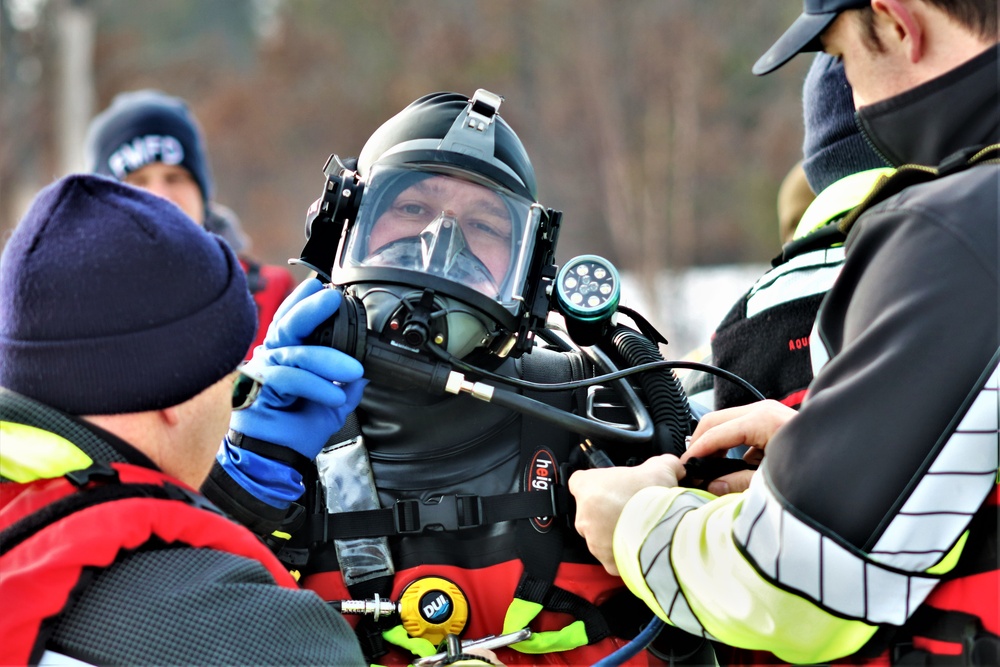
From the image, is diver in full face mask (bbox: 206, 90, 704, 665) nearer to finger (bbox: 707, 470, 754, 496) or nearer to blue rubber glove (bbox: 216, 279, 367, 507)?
blue rubber glove (bbox: 216, 279, 367, 507)

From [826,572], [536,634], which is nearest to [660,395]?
[536,634]

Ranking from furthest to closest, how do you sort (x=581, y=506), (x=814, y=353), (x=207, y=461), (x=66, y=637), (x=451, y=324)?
(x=451, y=324)
(x=581, y=506)
(x=814, y=353)
(x=207, y=461)
(x=66, y=637)

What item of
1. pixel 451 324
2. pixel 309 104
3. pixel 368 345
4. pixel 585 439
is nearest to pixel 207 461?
pixel 368 345

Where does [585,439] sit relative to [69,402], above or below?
below

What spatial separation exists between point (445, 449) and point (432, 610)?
1.27ft

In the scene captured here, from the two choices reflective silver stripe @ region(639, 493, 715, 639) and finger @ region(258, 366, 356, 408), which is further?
finger @ region(258, 366, 356, 408)

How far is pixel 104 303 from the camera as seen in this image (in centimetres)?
163

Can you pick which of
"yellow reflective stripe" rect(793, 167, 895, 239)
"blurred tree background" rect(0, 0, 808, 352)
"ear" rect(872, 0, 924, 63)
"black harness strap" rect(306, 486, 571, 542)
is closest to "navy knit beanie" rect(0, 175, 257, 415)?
"black harness strap" rect(306, 486, 571, 542)

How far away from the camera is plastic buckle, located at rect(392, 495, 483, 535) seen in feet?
7.75

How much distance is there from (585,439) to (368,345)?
0.55m

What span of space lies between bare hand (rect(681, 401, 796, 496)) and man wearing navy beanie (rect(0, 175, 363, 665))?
0.83 meters

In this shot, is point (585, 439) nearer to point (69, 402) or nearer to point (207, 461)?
point (207, 461)

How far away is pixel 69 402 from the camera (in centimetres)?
165

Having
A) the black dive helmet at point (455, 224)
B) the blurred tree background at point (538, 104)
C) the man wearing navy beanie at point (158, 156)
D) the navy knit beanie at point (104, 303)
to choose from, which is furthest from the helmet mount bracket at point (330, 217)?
the blurred tree background at point (538, 104)
